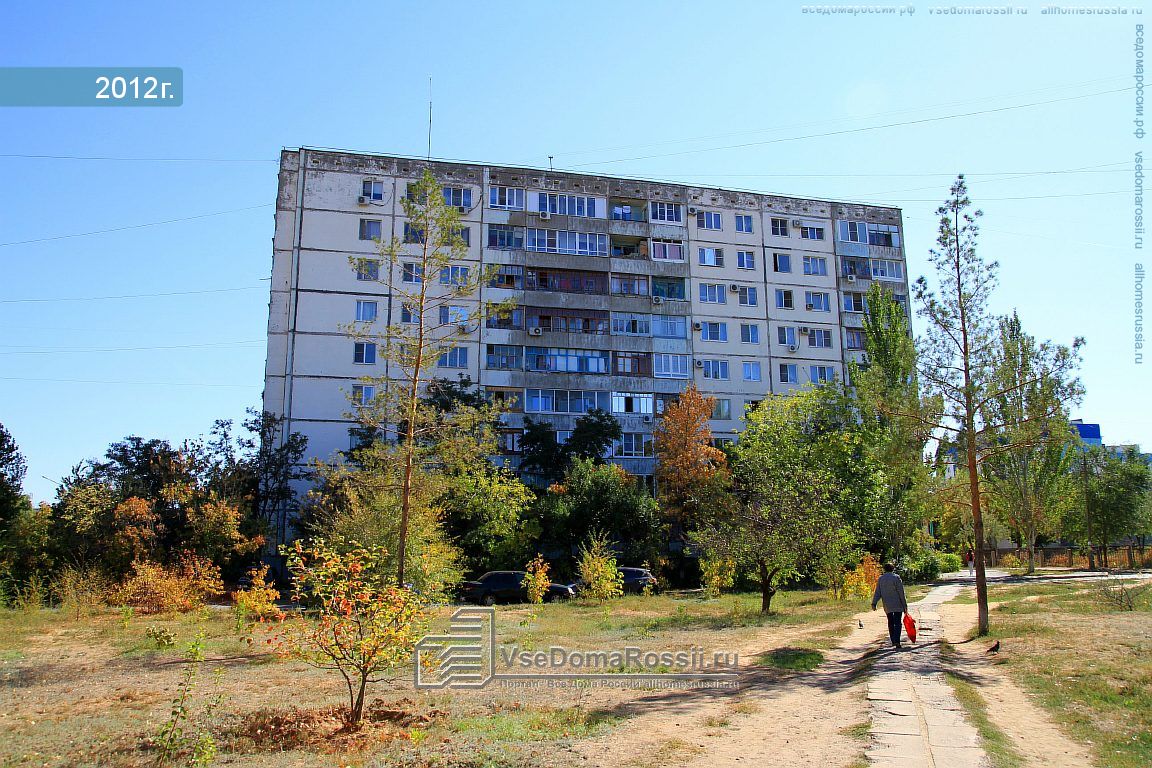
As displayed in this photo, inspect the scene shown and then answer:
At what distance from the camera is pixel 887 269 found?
55.6 meters

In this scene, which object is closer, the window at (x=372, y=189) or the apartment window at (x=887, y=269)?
the window at (x=372, y=189)

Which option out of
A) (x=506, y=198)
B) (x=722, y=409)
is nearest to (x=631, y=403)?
(x=722, y=409)

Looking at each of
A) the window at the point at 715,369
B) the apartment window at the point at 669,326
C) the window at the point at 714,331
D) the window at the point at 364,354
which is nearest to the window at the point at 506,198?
the apartment window at the point at 669,326

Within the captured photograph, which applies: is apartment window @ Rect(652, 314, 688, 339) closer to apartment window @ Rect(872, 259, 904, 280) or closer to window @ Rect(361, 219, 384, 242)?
apartment window @ Rect(872, 259, 904, 280)

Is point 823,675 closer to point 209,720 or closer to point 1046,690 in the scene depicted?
point 1046,690

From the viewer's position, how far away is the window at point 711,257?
51.8 metres

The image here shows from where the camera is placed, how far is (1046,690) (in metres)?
11.5

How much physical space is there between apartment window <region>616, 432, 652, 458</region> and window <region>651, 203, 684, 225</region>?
589 inches

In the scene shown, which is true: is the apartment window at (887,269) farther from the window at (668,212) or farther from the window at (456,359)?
the window at (456,359)

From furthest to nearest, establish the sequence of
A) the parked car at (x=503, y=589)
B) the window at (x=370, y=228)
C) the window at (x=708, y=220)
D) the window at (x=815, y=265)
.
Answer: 1. the window at (x=815, y=265)
2. the window at (x=708, y=220)
3. the window at (x=370, y=228)
4. the parked car at (x=503, y=589)

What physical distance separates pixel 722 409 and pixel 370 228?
82.9 feet

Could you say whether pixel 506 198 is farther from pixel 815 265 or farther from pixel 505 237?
pixel 815 265

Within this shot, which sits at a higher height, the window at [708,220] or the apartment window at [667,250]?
the window at [708,220]

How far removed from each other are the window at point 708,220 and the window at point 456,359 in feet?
62.3
